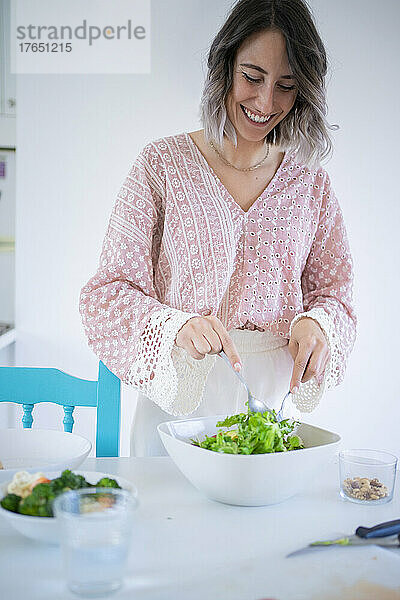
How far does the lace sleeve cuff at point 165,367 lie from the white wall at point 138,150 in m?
1.29

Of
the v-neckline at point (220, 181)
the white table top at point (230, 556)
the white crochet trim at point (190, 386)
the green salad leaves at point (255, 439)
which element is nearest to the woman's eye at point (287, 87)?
the v-neckline at point (220, 181)

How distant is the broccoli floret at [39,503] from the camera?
2.49 feet

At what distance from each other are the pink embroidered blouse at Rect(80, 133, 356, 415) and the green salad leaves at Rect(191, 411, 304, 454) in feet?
0.84

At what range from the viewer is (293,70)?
133cm

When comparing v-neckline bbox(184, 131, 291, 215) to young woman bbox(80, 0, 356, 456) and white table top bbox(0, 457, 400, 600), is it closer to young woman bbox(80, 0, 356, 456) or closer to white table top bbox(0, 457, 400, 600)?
young woman bbox(80, 0, 356, 456)

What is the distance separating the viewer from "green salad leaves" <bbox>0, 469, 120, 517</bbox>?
761 mm

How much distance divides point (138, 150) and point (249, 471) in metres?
1.80

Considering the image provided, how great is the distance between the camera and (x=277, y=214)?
4.58ft

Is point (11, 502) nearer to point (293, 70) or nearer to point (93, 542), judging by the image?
point (93, 542)

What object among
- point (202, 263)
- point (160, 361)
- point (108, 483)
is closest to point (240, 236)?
point (202, 263)

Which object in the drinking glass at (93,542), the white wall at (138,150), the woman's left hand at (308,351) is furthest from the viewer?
the white wall at (138,150)

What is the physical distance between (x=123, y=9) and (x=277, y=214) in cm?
142

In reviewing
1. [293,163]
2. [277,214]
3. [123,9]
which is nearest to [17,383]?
[277,214]

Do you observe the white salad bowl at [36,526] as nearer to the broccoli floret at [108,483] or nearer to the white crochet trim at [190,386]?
Result: the broccoli floret at [108,483]
